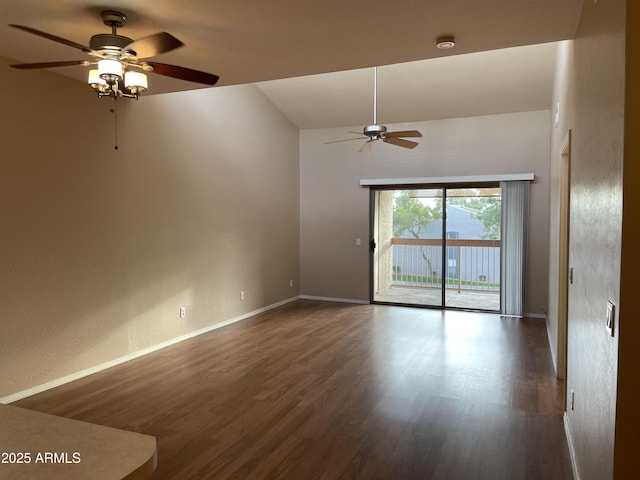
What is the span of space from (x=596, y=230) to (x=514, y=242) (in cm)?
507

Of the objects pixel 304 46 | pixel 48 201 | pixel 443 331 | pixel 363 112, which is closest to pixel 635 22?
pixel 304 46

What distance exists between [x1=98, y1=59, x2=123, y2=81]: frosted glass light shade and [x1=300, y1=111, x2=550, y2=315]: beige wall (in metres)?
5.60

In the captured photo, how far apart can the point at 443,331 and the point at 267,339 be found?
7.52 ft

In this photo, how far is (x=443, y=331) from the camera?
19.4ft

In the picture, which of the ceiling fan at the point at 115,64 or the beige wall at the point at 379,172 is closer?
the ceiling fan at the point at 115,64

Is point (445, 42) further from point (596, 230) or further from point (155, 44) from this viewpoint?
point (155, 44)

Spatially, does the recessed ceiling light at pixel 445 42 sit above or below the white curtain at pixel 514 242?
above

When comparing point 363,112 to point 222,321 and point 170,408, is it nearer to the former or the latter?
point 222,321

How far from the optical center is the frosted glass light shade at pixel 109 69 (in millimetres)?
2455

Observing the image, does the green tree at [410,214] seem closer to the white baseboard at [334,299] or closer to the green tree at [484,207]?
the green tree at [484,207]

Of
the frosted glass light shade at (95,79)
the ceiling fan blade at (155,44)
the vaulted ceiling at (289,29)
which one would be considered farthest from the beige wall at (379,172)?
the ceiling fan blade at (155,44)

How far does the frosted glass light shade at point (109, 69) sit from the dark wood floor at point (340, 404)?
7.30ft

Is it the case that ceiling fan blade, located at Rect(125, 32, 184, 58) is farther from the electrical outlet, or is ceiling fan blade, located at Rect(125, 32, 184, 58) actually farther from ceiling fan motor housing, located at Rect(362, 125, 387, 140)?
ceiling fan motor housing, located at Rect(362, 125, 387, 140)

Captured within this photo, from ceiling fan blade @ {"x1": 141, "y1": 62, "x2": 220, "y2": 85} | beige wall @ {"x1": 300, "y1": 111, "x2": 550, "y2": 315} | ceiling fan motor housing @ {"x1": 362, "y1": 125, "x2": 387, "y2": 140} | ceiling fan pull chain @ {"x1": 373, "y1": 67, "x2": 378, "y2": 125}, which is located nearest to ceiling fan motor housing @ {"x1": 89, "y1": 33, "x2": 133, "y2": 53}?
ceiling fan blade @ {"x1": 141, "y1": 62, "x2": 220, "y2": 85}
